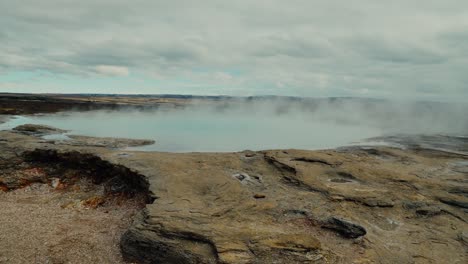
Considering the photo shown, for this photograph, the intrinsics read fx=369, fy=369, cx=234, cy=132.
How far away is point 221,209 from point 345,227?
3.58 m

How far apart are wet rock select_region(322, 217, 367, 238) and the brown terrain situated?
28mm

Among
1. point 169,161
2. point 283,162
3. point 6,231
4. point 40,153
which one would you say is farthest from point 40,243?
point 283,162

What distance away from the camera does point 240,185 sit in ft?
41.0

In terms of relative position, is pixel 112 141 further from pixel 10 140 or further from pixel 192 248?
pixel 192 248

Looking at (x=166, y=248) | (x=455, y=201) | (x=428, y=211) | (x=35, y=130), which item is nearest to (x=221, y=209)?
(x=166, y=248)

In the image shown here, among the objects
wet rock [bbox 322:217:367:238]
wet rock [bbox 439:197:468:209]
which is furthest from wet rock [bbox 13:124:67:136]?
wet rock [bbox 439:197:468:209]

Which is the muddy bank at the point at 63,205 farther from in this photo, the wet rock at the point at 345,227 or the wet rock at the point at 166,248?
the wet rock at the point at 345,227

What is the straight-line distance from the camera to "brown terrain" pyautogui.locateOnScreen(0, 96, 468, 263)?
9.23 metres

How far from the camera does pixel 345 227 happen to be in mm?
10531

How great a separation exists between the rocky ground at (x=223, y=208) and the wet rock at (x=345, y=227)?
28 mm

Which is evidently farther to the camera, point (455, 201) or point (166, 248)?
point (455, 201)

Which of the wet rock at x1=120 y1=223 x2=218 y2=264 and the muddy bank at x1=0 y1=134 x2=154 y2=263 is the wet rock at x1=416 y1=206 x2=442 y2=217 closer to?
the wet rock at x1=120 y1=223 x2=218 y2=264

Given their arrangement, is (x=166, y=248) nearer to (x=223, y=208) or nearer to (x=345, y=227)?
(x=223, y=208)

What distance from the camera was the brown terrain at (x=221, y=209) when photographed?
363 inches
